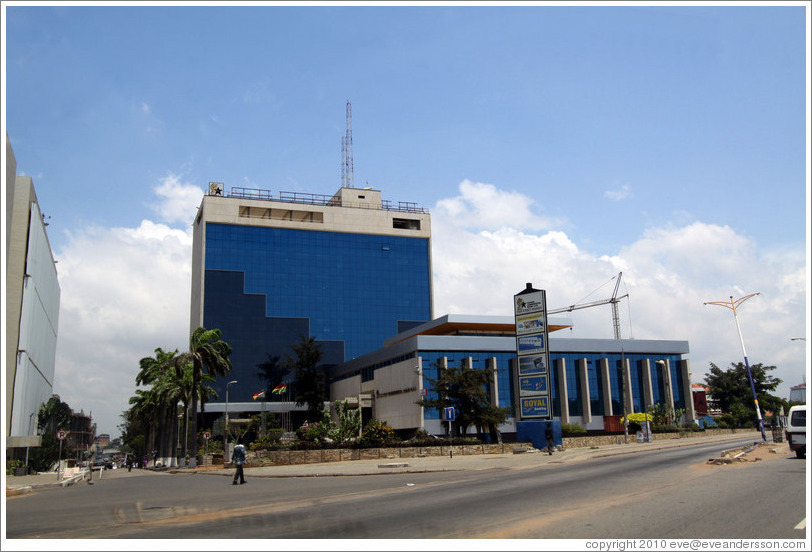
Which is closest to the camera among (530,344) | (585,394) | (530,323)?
(530,344)

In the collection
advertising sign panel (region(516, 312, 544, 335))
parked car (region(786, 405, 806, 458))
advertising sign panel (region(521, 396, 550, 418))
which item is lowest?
parked car (region(786, 405, 806, 458))

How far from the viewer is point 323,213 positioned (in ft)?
374

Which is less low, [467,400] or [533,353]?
[533,353]

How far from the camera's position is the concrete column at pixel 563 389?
3046 inches

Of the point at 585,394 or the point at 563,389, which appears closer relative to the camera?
the point at 563,389

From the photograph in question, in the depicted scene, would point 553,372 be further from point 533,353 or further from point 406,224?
point 406,224

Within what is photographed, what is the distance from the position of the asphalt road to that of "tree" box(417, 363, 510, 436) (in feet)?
84.0

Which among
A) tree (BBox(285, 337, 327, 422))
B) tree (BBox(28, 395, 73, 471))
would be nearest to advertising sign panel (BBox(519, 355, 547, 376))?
tree (BBox(285, 337, 327, 422))

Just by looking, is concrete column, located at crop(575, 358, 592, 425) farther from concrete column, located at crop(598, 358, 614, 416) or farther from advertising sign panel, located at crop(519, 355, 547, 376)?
advertising sign panel, located at crop(519, 355, 547, 376)

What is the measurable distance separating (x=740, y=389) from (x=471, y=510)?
93.6 m

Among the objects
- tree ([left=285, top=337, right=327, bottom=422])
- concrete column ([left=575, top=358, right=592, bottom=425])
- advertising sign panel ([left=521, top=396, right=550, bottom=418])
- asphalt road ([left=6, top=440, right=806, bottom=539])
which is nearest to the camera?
asphalt road ([left=6, top=440, right=806, bottom=539])

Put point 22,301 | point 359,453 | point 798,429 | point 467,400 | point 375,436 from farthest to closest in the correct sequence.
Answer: point 22,301 < point 467,400 < point 375,436 < point 359,453 < point 798,429

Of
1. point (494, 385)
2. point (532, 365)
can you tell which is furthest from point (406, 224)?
point (532, 365)

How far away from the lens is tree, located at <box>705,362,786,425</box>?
302ft
